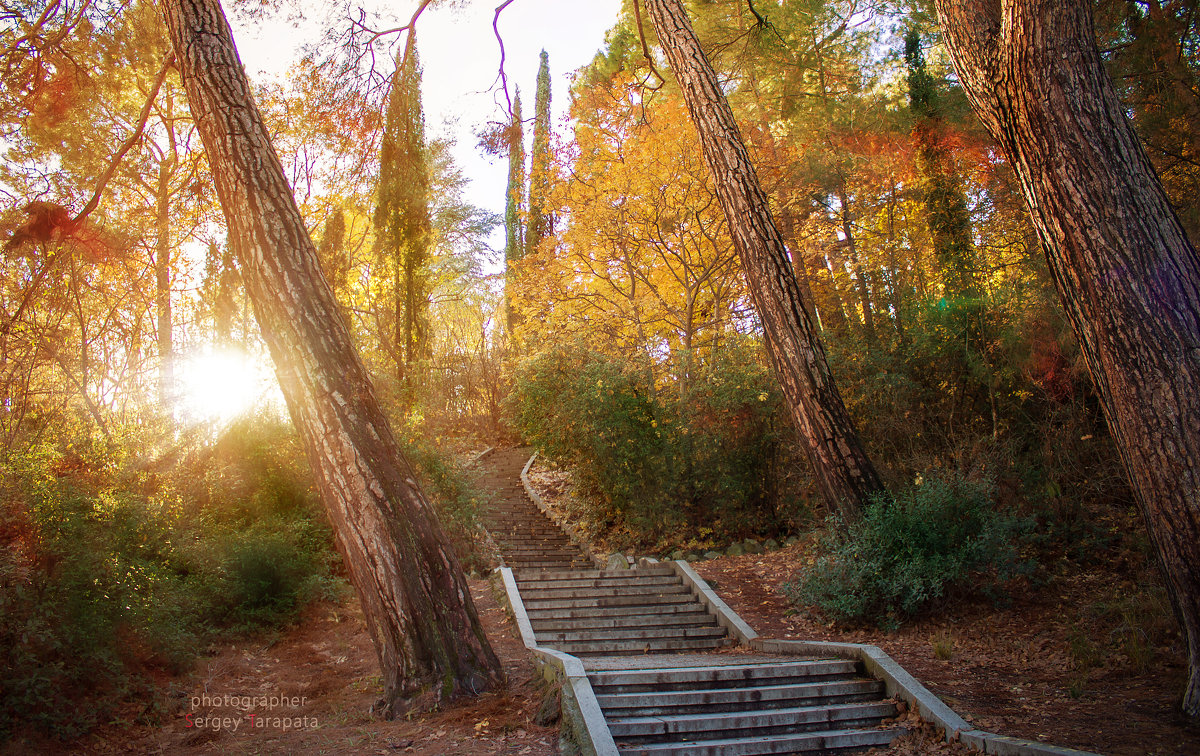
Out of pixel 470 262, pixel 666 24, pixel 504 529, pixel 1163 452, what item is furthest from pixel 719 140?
pixel 470 262

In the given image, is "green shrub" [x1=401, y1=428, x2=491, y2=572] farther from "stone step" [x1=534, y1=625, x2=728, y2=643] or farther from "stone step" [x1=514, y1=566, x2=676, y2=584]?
"stone step" [x1=534, y1=625, x2=728, y2=643]

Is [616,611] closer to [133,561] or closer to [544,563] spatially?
[544,563]

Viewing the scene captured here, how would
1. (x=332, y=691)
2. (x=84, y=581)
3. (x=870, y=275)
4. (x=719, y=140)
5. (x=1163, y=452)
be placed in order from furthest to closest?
1. (x=870, y=275)
2. (x=719, y=140)
3. (x=332, y=691)
4. (x=84, y=581)
5. (x=1163, y=452)

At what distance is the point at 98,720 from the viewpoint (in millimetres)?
5051

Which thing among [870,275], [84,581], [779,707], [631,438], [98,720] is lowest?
[779,707]

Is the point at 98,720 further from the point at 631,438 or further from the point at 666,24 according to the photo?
the point at 666,24

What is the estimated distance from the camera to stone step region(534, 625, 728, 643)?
7.97 metres

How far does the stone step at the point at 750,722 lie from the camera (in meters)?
4.70

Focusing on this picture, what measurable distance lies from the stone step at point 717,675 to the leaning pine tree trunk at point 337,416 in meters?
0.95

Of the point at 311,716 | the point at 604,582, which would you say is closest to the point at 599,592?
the point at 604,582

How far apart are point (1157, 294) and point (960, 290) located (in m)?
8.32

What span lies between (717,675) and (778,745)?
922 mm

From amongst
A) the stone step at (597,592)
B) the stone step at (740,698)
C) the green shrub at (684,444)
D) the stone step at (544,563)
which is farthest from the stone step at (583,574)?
the stone step at (740,698)

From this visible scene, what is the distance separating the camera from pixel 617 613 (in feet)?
28.2
